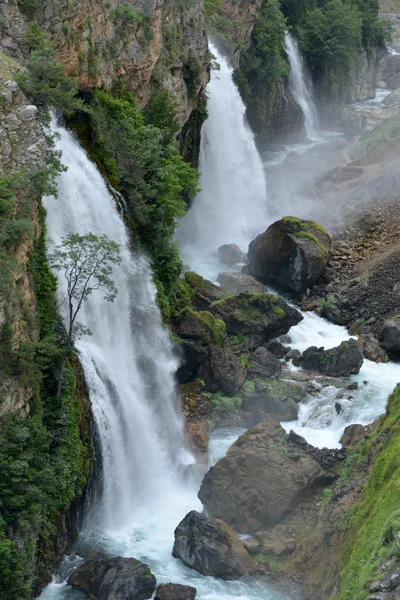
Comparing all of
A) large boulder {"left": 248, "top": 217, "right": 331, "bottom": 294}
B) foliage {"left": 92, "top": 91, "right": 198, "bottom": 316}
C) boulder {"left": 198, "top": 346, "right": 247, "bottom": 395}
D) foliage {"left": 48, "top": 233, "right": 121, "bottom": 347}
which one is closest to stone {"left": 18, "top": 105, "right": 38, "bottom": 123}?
foliage {"left": 48, "top": 233, "right": 121, "bottom": 347}

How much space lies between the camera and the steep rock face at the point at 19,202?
65.9ft

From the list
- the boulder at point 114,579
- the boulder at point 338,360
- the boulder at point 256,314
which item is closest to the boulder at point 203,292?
the boulder at point 256,314

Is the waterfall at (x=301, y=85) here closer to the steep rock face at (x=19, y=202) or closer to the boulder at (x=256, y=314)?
the boulder at (x=256, y=314)

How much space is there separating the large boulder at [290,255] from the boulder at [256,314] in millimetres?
4619

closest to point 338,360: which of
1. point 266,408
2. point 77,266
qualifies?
point 266,408

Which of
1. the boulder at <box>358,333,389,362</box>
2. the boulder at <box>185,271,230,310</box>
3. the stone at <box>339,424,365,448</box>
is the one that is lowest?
the boulder at <box>358,333,389,362</box>

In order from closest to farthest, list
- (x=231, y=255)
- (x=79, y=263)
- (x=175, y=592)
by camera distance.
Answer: (x=175, y=592) → (x=79, y=263) → (x=231, y=255)

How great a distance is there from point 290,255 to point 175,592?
22166 millimetres

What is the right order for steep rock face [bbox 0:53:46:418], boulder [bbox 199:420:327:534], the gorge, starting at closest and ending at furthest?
steep rock face [bbox 0:53:46:418]
the gorge
boulder [bbox 199:420:327:534]

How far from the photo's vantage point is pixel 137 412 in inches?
1054

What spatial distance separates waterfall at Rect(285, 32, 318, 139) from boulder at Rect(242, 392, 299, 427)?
40142mm

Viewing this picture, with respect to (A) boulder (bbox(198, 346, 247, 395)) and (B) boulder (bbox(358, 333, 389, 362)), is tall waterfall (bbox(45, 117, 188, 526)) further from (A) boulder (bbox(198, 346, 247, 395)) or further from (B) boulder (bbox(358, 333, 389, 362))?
(B) boulder (bbox(358, 333, 389, 362))

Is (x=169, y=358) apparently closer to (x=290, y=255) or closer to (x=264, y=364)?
(x=264, y=364)

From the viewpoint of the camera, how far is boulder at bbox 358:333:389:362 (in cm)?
3341
